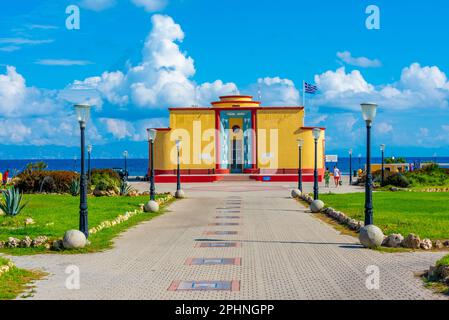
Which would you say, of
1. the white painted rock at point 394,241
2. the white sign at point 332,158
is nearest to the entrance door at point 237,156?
the white sign at point 332,158

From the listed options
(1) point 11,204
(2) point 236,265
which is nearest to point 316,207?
(1) point 11,204

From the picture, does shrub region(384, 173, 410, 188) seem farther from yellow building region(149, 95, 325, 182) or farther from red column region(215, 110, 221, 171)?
red column region(215, 110, 221, 171)

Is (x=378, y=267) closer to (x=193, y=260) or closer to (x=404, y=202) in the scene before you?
(x=193, y=260)

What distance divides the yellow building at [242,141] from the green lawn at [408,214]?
2717 cm

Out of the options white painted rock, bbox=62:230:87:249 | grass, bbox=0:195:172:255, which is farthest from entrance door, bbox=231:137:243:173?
white painted rock, bbox=62:230:87:249

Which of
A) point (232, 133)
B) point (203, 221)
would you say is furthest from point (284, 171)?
point (203, 221)

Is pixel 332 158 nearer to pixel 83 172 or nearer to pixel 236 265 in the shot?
pixel 83 172

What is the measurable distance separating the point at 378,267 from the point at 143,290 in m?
4.68

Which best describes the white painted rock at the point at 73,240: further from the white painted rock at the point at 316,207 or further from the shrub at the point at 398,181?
the shrub at the point at 398,181

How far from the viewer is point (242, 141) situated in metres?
58.6

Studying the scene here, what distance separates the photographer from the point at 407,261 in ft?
42.1

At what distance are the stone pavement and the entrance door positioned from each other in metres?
38.0

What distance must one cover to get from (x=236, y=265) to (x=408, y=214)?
10.8 meters

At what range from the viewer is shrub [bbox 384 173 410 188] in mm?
41416
